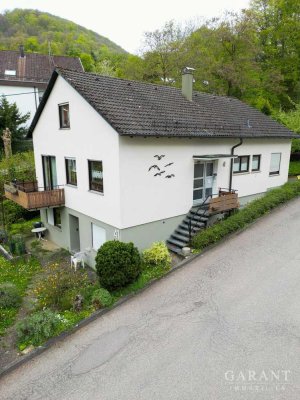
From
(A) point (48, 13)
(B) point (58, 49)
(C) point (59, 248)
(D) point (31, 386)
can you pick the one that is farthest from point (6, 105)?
(A) point (48, 13)

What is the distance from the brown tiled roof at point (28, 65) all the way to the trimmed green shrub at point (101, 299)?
33.5 meters

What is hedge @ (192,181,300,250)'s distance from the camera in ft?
38.2

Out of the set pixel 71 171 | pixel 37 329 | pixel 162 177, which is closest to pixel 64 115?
pixel 71 171

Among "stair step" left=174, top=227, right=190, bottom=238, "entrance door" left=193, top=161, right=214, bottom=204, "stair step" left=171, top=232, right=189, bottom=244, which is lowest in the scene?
"stair step" left=171, top=232, right=189, bottom=244

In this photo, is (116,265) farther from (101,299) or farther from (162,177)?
(162,177)

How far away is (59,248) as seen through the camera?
49.5 ft

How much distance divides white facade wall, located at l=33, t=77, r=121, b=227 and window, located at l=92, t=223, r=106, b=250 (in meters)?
0.54

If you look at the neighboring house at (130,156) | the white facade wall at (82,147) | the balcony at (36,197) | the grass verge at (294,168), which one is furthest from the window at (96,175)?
the grass verge at (294,168)

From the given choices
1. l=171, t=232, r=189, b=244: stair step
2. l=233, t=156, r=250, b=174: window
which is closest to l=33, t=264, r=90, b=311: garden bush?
l=171, t=232, r=189, b=244: stair step

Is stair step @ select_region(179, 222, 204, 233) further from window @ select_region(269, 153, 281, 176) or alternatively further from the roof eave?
the roof eave

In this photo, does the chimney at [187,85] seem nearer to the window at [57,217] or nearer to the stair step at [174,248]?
the stair step at [174,248]

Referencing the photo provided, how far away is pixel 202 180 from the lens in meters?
13.5

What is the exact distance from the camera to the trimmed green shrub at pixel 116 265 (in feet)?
29.5

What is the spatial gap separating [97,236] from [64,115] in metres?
5.64
